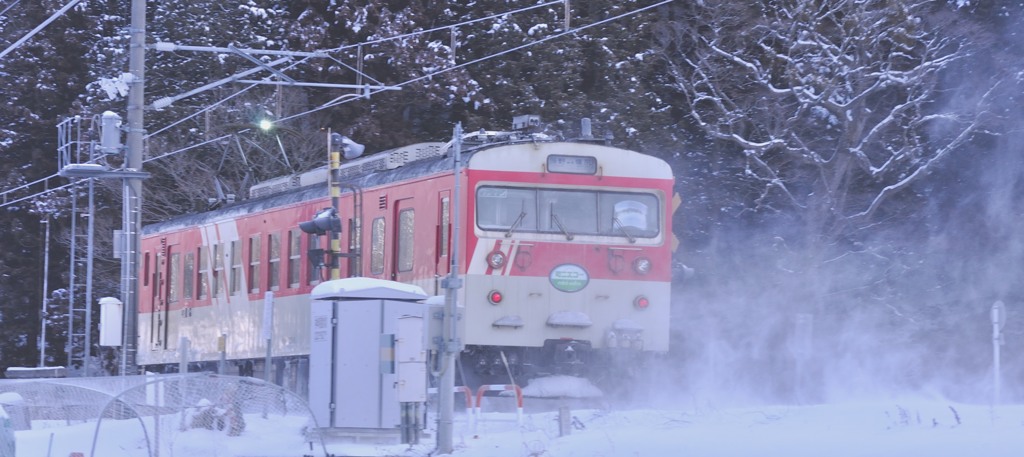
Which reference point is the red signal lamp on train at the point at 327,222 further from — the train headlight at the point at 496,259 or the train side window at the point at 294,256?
the train side window at the point at 294,256

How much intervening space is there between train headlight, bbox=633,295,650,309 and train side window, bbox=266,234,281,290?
6.36m

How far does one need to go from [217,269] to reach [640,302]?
9.16 meters

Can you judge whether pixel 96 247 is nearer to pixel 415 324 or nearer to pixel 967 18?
pixel 967 18

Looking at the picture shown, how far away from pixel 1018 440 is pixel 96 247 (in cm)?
3178

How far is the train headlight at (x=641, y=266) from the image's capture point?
1886 cm

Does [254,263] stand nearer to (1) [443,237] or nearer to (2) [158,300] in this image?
(2) [158,300]

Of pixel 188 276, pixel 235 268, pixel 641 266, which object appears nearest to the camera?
pixel 641 266

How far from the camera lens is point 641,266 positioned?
18.9 m

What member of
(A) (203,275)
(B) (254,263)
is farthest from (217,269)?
(B) (254,263)

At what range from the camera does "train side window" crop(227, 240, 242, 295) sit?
24.4m

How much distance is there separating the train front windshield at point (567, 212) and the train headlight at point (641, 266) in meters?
0.29

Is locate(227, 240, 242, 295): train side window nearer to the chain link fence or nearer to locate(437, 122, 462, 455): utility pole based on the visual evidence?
the chain link fence

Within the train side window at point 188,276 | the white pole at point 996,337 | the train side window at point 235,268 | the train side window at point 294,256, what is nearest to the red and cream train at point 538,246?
the train side window at point 294,256

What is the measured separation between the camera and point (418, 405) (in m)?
14.3
